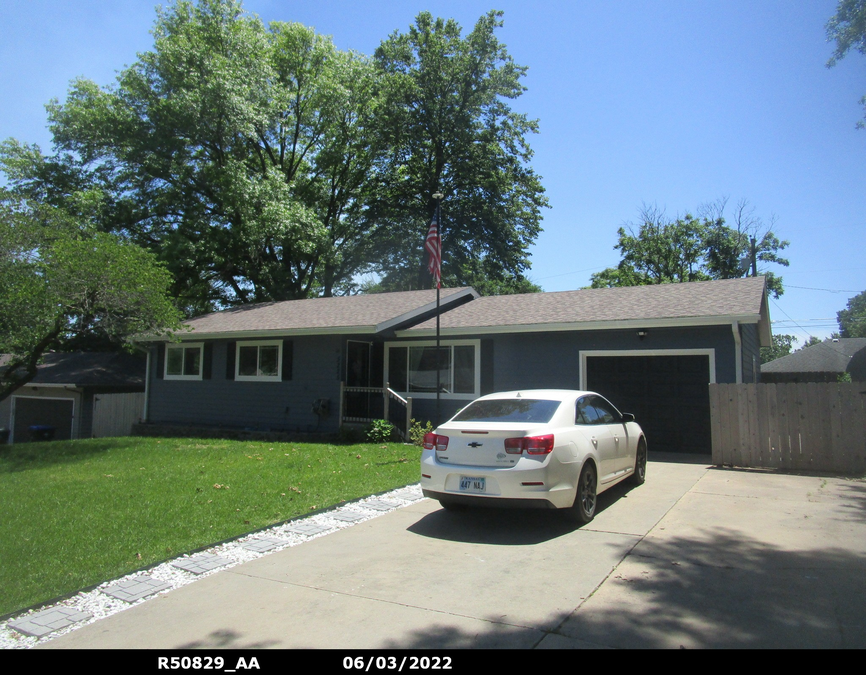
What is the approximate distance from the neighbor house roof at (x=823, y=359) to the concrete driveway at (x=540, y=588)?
3106cm

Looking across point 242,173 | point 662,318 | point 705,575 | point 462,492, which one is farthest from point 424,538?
point 242,173

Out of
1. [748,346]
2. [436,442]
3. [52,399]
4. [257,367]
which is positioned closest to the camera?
[436,442]

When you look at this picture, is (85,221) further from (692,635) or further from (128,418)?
(692,635)

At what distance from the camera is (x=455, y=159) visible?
33.8 m

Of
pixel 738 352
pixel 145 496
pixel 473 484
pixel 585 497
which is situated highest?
pixel 738 352

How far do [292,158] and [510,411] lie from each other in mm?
28242

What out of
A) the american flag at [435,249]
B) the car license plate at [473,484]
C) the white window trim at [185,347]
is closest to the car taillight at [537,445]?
the car license plate at [473,484]

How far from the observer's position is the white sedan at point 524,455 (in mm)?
6105

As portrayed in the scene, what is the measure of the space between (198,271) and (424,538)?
24.7 m

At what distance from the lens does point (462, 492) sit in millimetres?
6402

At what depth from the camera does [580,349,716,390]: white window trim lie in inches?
477

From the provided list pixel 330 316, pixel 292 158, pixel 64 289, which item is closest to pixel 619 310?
pixel 330 316

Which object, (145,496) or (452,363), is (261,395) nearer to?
(452,363)

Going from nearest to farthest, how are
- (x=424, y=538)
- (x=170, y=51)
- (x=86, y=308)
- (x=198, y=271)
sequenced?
(x=424, y=538)
(x=86, y=308)
(x=170, y=51)
(x=198, y=271)
